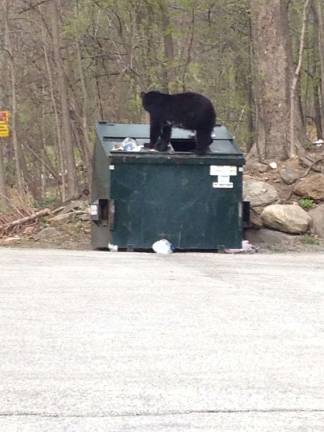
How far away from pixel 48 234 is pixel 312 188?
440 cm

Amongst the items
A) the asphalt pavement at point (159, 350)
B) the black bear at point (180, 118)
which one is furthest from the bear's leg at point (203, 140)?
the asphalt pavement at point (159, 350)

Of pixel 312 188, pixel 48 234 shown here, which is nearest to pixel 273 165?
pixel 312 188

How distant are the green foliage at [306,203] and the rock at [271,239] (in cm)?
76

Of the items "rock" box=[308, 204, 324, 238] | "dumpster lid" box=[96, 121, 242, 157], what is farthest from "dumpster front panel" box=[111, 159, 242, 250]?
"rock" box=[308, 204, 324, 238]

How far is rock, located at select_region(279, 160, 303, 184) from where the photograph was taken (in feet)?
48.0

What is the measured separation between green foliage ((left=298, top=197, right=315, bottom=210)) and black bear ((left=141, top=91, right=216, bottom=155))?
2.24m

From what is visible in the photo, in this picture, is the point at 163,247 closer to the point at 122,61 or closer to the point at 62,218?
the point at 62,218

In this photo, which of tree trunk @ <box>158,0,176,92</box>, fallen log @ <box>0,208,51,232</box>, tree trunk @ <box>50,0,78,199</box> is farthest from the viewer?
tree trunk @ <box>50,0,78,199</box>

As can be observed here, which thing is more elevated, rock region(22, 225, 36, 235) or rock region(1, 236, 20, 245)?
rock region(22, 225, 36, 235)

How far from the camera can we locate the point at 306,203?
13992 mm

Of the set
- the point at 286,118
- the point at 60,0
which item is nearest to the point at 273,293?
the point at 286,118

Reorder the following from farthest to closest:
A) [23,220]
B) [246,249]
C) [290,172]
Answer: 1. [290,172]
2. [23,220]
3. [246,249]

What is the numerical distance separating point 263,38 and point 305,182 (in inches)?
Answer: 125

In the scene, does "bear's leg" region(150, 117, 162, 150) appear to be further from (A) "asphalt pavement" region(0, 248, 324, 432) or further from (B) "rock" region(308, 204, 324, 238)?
(A) "asphalt pavement" region(0, 248, 324, 432)
